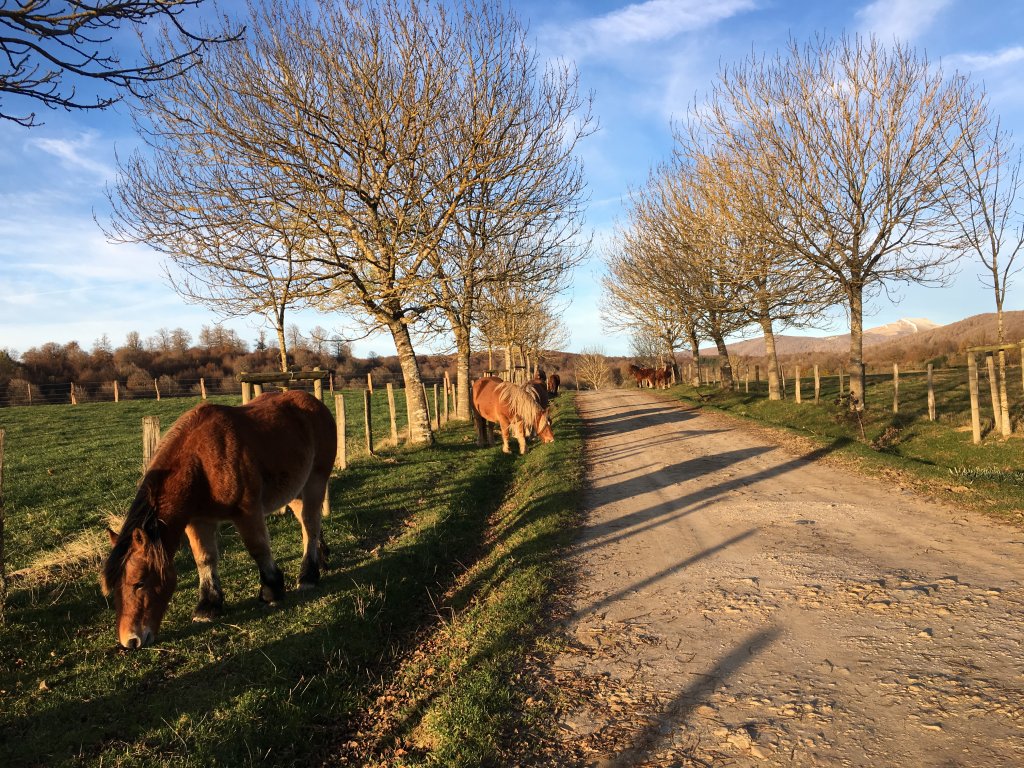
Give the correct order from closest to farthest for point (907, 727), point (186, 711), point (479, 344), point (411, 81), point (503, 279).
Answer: point (907, 727), point (186, 711), point (411, 81), point (503, 279), point (479, 344)

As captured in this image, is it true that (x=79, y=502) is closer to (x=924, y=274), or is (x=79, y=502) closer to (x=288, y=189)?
(x=288, y=189)

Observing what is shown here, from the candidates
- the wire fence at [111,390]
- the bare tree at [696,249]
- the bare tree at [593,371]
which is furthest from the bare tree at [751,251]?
the bare tree at [593,371]

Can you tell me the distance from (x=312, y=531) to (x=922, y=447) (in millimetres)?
12048

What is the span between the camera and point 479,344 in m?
26.7

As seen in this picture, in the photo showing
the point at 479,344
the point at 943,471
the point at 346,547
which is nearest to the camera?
the point at 346,547

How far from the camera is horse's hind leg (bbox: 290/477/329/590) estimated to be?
5.49 meters

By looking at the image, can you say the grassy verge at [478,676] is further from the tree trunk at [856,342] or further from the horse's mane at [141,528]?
the tree trunk at [856,342]

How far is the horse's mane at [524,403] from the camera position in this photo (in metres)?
13.5

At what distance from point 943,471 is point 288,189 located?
42.1 ft

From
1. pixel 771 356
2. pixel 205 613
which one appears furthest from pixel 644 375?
pixel 205 613

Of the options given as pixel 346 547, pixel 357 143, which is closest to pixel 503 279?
pixel 357 143

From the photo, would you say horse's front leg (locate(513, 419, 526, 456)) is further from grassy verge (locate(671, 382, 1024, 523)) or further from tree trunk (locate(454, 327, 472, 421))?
grassy verge (locate(671, 382, 1024, 523))

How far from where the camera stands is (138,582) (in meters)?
3.92

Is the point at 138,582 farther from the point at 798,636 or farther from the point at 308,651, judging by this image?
the point at 798,636
